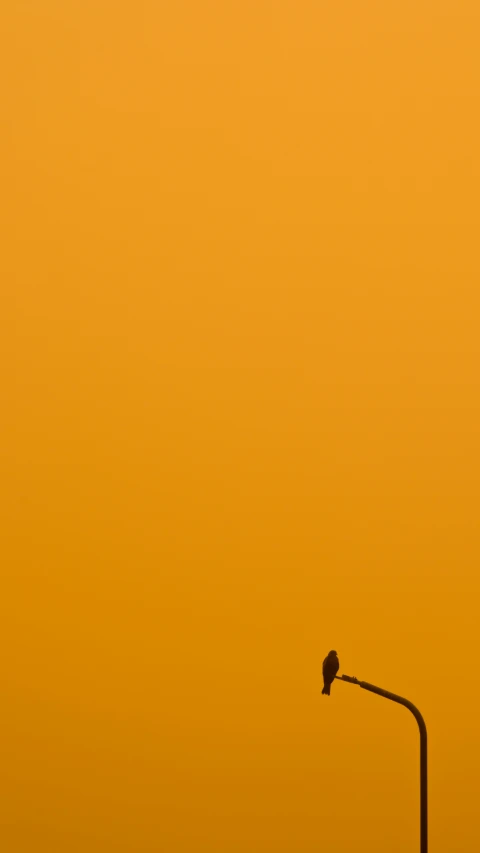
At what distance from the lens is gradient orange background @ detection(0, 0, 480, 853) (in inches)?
95.2

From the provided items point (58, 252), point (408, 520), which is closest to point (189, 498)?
point (408, 520)

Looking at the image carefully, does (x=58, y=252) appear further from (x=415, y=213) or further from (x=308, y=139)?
(x=415, y=213)

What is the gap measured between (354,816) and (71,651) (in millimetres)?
879

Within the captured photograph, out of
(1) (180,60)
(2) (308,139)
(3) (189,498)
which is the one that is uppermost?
(1) (180,60)

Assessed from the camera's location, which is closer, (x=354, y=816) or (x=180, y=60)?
(x=354, y=816)

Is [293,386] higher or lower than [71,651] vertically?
higher

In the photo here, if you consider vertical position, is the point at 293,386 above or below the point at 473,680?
above

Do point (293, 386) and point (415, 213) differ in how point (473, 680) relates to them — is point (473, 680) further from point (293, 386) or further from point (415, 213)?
point (415, 213)

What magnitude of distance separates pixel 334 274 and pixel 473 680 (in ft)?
3.84

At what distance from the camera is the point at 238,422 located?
250 cm

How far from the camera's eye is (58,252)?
2561mm

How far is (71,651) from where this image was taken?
2465 mm

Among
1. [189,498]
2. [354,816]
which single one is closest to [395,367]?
[189,498]

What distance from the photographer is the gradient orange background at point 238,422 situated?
2418mm
